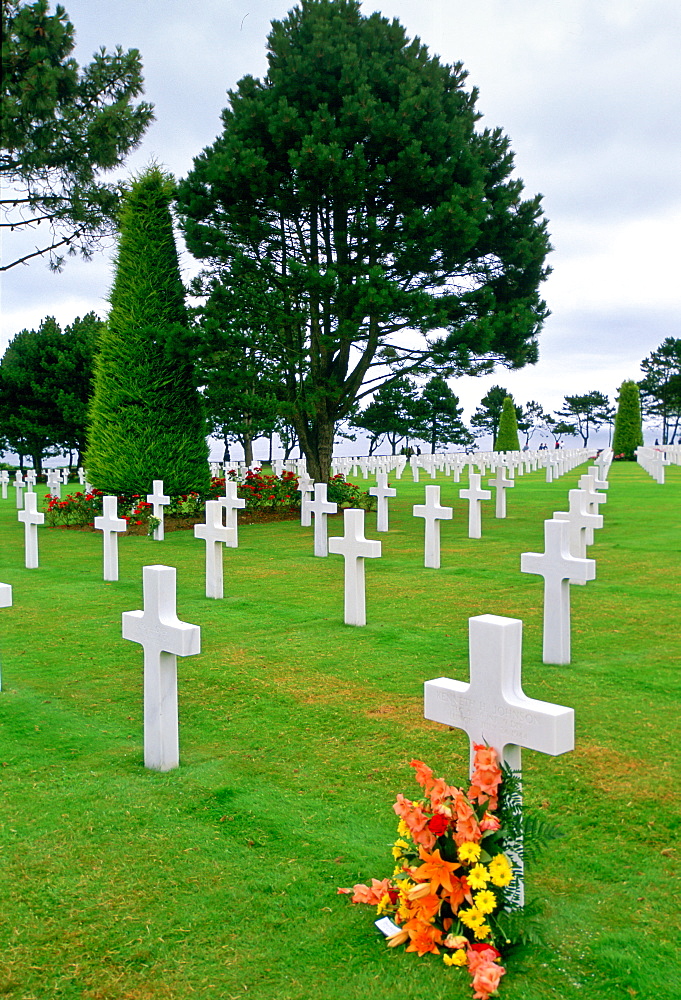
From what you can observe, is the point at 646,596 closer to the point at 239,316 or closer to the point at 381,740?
the point at 381,740

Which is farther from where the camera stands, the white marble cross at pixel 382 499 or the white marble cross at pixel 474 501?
the white marble cross at pixel 382 499

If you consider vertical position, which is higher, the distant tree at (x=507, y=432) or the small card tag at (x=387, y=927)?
the distant tree at (x=507, y=432)

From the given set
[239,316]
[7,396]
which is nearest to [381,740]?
[239,316]

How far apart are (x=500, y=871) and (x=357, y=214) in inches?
682

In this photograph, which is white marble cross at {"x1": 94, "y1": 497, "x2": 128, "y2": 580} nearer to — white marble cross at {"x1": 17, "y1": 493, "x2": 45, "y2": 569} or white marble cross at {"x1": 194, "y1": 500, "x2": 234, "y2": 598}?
white marble cross at {"x1": 17, "y1": 493, "x2": 45, "y2": 569}

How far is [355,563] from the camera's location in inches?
302

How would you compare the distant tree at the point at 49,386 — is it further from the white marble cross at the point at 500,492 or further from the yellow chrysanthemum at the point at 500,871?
the yellow chrysanthemum at the point at 500,871

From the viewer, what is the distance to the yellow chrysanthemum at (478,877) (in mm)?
2527

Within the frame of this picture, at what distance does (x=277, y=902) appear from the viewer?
2.99 metres

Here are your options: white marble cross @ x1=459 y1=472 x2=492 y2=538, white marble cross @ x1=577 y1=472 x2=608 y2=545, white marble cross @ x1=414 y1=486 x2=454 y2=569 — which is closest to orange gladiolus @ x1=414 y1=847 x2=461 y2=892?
white marble cross @ x1=414 y1=486 x2=454 y2=569

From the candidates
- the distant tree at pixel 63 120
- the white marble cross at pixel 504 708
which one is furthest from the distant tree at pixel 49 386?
the white marble cross at pixel 504 708

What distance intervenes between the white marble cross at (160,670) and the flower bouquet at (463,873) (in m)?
1.80

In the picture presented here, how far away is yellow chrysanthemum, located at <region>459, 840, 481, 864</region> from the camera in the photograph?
8.39 ft

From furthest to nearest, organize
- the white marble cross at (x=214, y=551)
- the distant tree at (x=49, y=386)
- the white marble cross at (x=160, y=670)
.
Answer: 1. the distant tree at (x=49, y=386)
2. the white marble cross at (x=214, y=551)
3. the white marble cross at (x=160, y=670)
